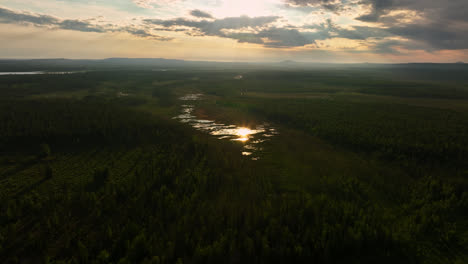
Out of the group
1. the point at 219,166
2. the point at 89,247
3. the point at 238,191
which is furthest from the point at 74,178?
the point at 238,191

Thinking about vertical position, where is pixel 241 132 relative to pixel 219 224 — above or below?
above

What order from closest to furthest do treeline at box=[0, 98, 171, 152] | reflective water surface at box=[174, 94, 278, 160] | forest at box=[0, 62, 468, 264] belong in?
forest at box=[0, 62, 468, 264]
treeline at box=[0, 98, 171, 152]
reflective water surface at box=[174, 94, 278, 160]

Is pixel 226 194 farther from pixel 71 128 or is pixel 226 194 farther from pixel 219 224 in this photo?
pixel 71 128

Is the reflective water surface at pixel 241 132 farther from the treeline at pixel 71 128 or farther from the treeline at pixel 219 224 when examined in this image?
the treeline at pixel 219 224

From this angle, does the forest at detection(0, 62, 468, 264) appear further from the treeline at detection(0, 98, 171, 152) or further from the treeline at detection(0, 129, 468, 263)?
the treeline at detection(0, 98, 171, 152)

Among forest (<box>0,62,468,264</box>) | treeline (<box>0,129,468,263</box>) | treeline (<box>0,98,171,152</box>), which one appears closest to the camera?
treeline (<box>0,129,468,263</box>)

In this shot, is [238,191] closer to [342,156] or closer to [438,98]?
[342,156]

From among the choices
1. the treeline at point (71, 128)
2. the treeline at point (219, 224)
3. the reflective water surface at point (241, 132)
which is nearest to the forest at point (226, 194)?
the treeline at point (219, 224)

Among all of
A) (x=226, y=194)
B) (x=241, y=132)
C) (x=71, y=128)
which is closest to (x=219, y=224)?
(x=226, y=194)

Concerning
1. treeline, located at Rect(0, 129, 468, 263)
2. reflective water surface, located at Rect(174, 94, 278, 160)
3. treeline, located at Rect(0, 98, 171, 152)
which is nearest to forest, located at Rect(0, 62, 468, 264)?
treeline, located at Rect(0, 129, 468, 263)
